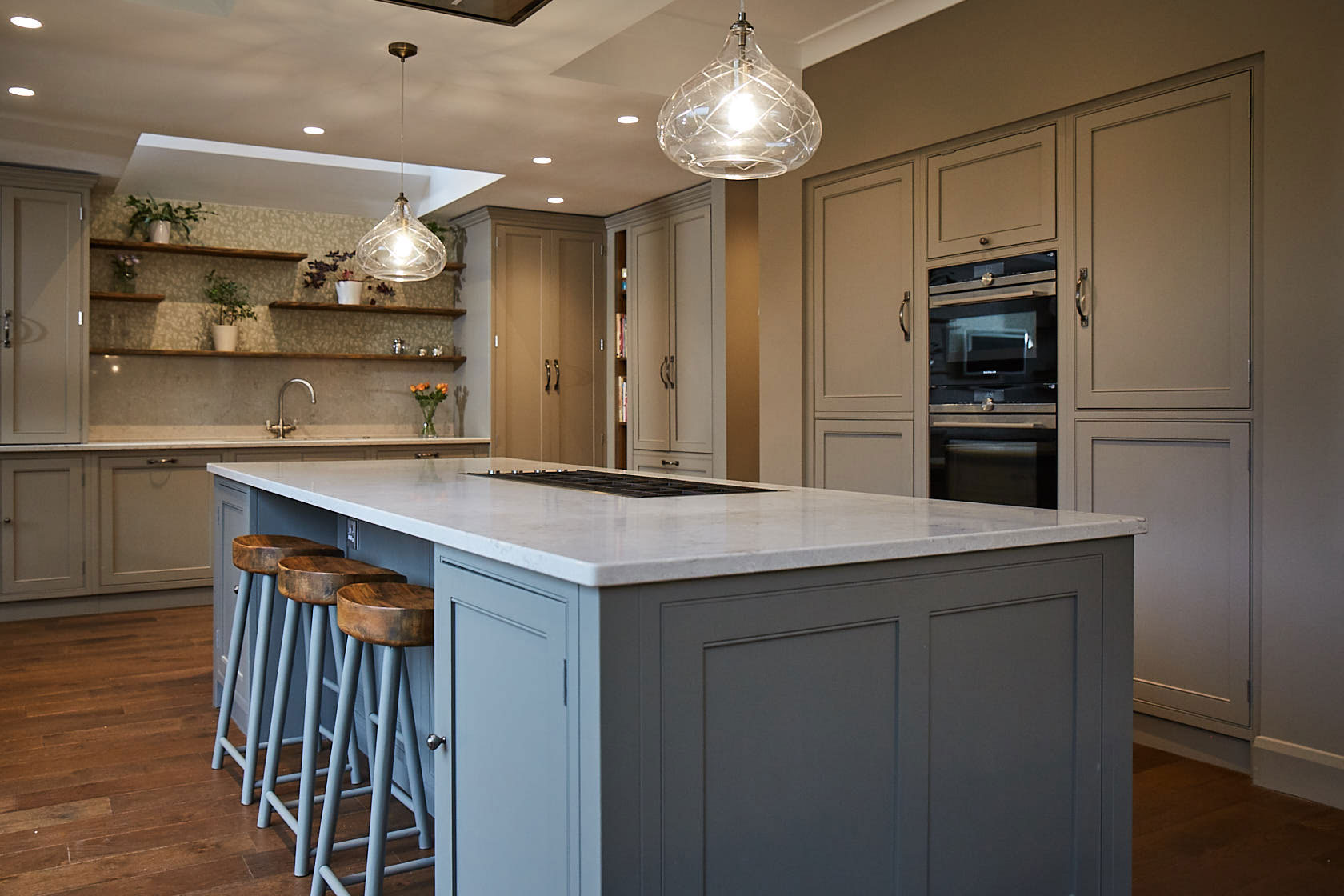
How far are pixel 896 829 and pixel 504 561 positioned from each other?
0.77 m

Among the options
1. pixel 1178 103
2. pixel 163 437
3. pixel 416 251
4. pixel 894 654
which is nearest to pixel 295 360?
pixel 163 437

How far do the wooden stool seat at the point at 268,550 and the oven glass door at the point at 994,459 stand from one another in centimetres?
208

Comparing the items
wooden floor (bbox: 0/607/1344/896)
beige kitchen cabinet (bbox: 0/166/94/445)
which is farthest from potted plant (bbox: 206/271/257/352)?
wooden floor (bbox: 0/607/1344/896)

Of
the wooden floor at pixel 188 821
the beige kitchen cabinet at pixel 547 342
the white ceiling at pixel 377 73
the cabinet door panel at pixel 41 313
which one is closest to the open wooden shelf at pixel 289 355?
the cabinet door panel at pixel 41 313

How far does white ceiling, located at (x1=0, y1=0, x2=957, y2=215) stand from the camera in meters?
3.41

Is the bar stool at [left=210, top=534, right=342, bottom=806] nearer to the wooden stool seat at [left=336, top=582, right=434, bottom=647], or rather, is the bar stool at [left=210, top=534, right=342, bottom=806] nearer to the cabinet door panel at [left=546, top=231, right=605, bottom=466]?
the wooden stool seat at [left=336, top=582, right=434, bottom=647]

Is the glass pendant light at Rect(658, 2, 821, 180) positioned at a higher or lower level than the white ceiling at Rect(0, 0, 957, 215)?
lower

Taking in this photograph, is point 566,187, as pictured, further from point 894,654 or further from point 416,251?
point 894,654

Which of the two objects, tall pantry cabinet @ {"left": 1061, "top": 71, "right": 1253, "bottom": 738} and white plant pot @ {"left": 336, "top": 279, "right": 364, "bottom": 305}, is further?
white plant pot @ {"left": 336, "top": 279, "right": 364, "bottom": 305}

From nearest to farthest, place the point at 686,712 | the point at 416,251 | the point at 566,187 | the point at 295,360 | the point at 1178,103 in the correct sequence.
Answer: the point at 686,712 < the point at 1178,103 < the point at 416,251 < the point at 566,187 < the point at 295,360

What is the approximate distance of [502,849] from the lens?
64.8 inches

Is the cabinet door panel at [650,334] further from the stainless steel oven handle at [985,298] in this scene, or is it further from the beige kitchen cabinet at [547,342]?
the stainless steel oven handle at [985,298]

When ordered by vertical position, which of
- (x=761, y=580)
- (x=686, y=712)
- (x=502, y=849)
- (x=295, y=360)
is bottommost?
(x=502, y=849)

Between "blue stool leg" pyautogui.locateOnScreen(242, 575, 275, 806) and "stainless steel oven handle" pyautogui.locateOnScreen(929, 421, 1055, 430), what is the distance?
2.33m
